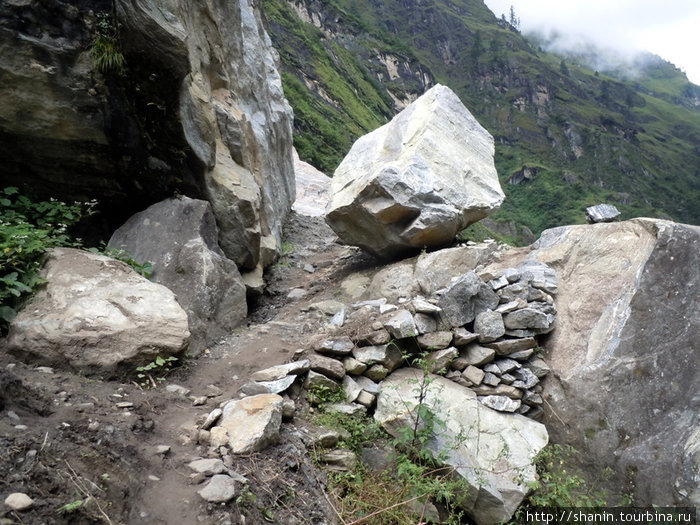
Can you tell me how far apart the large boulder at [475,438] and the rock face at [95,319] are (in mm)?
2621

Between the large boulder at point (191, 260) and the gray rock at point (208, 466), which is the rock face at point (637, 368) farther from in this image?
the large boulder at point (191, 260)

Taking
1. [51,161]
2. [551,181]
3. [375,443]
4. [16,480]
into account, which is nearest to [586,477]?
[375,443]

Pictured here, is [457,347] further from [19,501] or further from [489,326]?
[19,501]

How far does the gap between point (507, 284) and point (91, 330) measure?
552cm

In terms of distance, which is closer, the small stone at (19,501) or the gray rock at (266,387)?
the small stone at (19,501)

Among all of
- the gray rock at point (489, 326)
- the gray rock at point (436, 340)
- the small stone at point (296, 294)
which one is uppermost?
the gray rock at point (489, 326)

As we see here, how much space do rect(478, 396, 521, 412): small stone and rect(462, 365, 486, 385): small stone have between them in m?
0.22

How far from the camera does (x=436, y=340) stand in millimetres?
5754

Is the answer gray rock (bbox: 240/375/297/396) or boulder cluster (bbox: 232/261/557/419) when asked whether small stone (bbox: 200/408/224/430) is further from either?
boulder cluster (bbox: 232/261/557/419)

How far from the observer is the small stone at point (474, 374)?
566cm

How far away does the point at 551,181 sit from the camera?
81.4m

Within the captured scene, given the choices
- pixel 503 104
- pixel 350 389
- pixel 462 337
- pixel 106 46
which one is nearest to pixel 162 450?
pixel 350 389

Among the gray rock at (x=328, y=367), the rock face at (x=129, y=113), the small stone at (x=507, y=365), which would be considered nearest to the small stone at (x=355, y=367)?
the gray rock at (x=328, y=367)

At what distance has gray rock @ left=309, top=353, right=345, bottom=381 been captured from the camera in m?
5.22
